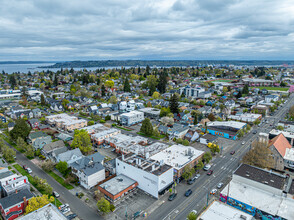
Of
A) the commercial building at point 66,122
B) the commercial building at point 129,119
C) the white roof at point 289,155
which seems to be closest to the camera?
the white roof at point 289,155

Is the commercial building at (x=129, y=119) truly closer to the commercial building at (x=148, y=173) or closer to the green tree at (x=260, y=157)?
the commercial building at (x=148, y=173)

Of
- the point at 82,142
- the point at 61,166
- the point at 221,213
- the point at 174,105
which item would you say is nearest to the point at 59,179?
the point at 61,166

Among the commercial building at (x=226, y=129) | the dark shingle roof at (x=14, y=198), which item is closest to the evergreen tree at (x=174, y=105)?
the commercial building at (x=226, y=129)

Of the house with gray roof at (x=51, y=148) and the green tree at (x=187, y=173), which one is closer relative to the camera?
the green tree at (x=187, y=173)

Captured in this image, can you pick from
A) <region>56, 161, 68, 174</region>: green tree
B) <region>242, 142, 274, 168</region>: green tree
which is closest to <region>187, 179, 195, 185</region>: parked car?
<region>242, 142, 274, 168</region>: green tree

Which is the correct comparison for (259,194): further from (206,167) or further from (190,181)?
(206,167)

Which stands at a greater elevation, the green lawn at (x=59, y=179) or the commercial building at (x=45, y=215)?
the commercial building at (x=45, y=215)
